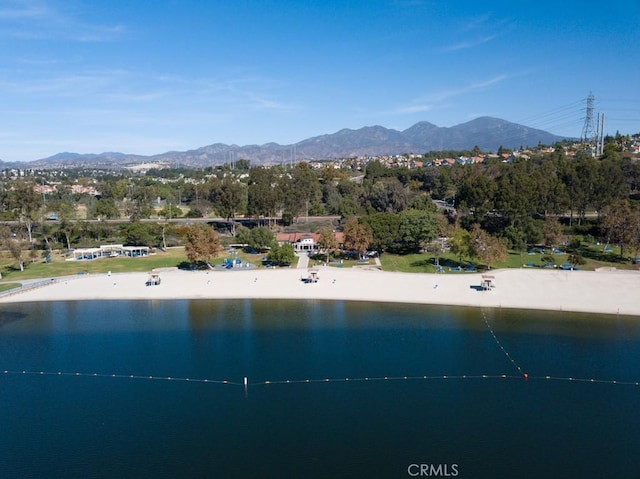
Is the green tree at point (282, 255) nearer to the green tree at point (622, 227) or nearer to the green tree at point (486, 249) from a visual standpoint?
the green tree at point (486, 249)

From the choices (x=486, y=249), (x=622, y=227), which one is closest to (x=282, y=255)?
(x=486, y=249)

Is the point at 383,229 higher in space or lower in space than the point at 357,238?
higher

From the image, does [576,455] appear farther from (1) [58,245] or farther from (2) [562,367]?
(1) [58,245]

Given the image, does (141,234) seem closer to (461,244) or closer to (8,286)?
(8,286)

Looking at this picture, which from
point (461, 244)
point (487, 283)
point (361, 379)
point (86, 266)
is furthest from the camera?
point (86, 266)

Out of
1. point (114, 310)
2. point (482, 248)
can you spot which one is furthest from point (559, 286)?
point (114, 310)

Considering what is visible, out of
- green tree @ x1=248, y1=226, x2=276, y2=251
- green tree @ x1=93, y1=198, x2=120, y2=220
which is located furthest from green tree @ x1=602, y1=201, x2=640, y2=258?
green tree @ x1=93, y1=198, x2=120, y2=220

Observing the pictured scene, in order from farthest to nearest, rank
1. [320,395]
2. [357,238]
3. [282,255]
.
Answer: [357,238] < [282,255] < [320,395]

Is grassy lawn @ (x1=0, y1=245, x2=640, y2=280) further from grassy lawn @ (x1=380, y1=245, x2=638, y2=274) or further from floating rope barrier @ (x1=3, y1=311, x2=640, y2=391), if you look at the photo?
floating rope barrier @ (x1=3, y1=311, x2=640, y2=391)
